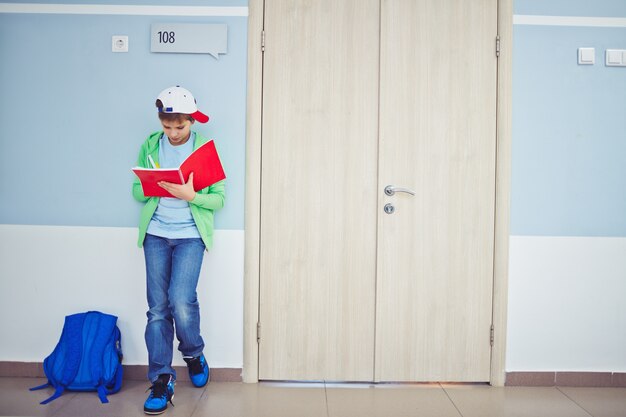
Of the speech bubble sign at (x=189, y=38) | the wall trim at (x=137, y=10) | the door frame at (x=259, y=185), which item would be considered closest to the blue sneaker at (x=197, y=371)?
the door frame at (x=259, y=185)

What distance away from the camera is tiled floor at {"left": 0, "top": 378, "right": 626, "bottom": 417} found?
256cm

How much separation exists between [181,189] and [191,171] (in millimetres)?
92

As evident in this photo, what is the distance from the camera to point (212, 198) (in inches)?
106

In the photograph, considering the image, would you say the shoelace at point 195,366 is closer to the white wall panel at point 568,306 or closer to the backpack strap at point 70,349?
the backpack strap at point 70,349

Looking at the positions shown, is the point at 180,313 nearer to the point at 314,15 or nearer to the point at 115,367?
the point at 115,367

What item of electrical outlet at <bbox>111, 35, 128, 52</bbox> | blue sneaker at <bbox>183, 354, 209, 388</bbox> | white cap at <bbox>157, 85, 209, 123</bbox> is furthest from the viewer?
electrical outlet at <bbox>111, 35, 128, 52</bbox>

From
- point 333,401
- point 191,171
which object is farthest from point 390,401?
point 191,171

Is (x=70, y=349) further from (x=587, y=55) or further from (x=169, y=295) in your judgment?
(x=587, y=55)

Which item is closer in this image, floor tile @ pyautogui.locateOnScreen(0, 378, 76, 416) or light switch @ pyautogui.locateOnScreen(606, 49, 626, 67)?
floor tile @ pyautogui.locateOnScreen(0, 378, 76, 416)

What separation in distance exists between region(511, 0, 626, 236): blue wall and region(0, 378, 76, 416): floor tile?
239 cm

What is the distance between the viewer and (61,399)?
8.77ft

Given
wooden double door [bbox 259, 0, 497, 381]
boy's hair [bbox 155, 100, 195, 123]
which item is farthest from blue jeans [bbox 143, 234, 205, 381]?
boy's hair [bbox 155, 100, 195, 123]

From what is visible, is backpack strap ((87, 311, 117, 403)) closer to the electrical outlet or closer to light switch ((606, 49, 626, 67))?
the electrical outlet

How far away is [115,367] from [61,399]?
0.89 feet
